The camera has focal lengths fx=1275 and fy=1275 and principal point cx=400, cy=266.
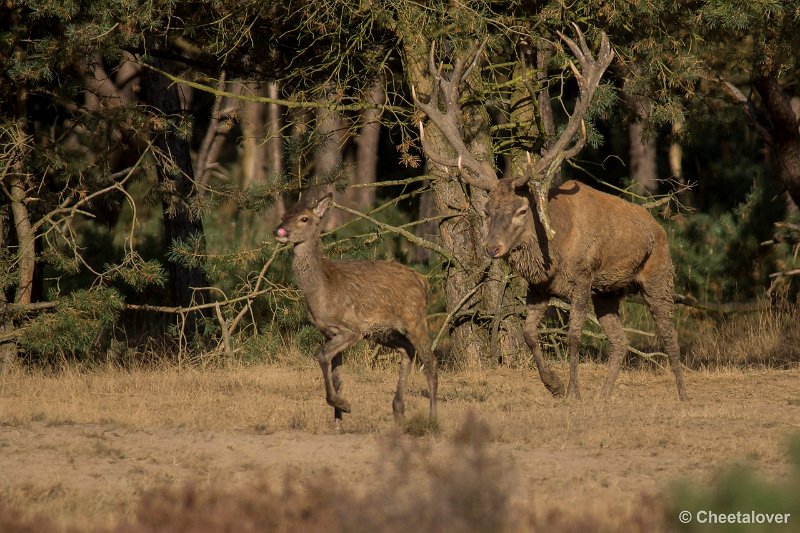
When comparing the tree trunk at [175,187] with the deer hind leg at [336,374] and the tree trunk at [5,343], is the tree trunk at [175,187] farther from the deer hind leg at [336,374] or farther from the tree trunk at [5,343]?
the deer hind leg at [336,374]

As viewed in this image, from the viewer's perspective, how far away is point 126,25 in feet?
43.3

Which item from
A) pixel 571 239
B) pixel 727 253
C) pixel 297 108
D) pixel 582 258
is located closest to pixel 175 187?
pixel 297 108

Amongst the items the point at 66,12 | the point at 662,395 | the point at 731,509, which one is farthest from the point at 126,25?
the point at 731,509

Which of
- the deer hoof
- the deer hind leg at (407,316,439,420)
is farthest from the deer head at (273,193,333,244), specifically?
the deer hoof

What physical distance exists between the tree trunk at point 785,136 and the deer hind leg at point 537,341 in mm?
5720

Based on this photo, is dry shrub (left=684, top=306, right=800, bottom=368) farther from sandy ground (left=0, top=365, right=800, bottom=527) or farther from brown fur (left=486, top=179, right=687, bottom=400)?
sandy ground (left=0, top=365, right=800, bottom=527)

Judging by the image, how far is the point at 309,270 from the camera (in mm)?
10219

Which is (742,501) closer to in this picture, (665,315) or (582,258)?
(582,258)

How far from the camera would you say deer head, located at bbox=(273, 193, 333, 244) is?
10.2 metres

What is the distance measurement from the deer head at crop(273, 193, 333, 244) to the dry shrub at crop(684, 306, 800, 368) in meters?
6.61

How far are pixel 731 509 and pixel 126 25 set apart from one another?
29.9 ft

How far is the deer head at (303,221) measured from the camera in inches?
401

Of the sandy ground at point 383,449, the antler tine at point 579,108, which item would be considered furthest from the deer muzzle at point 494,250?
the sandy ground at point 383,449

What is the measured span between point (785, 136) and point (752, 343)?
281 cm
